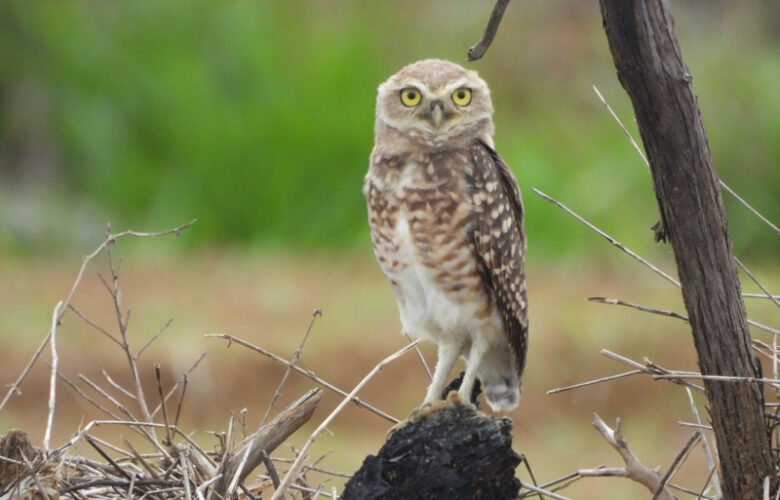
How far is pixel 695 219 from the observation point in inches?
120

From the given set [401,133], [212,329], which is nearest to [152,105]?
Answer: [212,329]

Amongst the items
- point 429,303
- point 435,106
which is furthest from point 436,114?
point 429,303

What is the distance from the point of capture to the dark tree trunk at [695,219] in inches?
114

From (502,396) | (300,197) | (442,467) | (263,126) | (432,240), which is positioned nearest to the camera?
(442,467)

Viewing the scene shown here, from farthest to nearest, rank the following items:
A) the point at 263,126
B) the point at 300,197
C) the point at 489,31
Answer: the point at 263,126
the point at 300,197
the point at 489,31

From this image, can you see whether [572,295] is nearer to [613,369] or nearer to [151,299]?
[613,369]

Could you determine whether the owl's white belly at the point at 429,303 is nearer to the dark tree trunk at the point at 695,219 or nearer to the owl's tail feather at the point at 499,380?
the owl's tail feather at the point at 499,380

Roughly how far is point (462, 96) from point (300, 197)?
5792 millimetres

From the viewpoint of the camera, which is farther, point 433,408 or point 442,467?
point 433,408

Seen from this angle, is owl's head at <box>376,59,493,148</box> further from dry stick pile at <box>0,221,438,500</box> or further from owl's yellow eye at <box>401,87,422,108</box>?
dry stick pile at <box>0,221,438,500</box>

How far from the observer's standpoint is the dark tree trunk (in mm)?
2904

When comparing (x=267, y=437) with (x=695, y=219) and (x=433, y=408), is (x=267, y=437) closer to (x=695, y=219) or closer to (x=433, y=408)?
(x=433, y=408)

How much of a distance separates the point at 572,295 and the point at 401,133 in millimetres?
4729

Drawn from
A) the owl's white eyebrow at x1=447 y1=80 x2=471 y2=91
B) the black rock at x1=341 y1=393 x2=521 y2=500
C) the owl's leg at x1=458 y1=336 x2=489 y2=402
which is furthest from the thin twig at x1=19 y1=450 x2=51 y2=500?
the owl's white eyebrow at x1=447 y1=80 x2=471 y2=91
